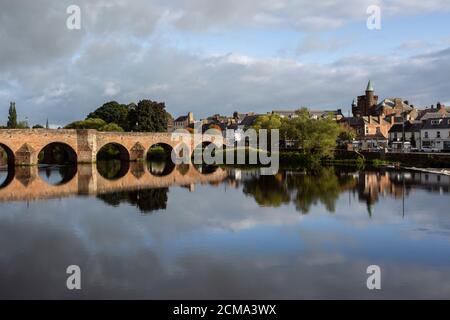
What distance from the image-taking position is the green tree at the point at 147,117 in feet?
210

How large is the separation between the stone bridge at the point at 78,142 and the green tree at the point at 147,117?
Result: 357 inches

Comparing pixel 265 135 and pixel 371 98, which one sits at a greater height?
pixel 371 98

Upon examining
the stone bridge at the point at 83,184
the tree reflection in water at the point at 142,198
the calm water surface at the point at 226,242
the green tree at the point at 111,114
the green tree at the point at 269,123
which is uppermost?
the green tree at the point at 111,114

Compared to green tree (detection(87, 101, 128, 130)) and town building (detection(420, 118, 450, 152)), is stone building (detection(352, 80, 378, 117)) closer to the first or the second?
town building (detection(420, 118, 450, 152))

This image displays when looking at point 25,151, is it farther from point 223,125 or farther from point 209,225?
point 223,125

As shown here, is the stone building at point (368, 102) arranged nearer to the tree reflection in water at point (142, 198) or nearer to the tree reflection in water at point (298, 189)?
the tree reflection in water at point (298, 189)

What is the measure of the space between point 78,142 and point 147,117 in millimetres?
18688

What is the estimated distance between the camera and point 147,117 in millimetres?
64125

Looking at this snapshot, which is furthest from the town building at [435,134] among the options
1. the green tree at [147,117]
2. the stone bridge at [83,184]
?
the green tree at [147,117]

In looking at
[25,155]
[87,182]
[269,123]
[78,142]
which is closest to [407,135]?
[269,123]

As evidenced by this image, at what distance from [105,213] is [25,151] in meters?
26.7

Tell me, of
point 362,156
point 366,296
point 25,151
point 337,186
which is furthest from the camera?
point 362,156
